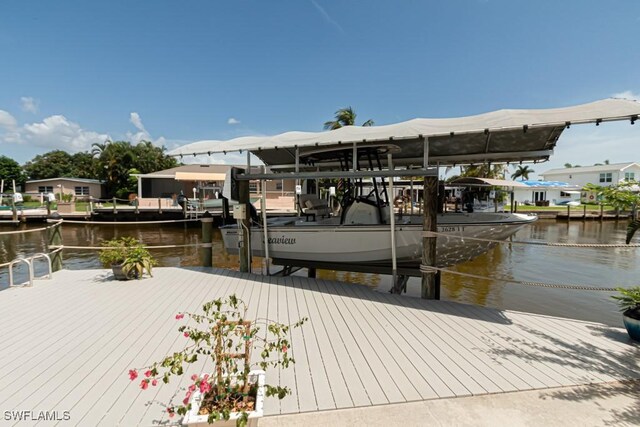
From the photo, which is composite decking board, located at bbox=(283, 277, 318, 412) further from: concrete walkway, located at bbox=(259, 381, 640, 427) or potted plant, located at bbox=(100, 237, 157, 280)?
potted plant, located at bbox=(100, 237, 157, 280)

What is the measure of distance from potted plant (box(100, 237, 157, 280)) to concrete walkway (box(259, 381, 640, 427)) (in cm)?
490

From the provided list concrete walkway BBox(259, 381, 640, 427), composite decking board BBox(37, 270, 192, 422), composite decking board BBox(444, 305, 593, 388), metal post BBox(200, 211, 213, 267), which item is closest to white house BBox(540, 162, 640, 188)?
composite decking board BBox(444, 305, 593, 388)

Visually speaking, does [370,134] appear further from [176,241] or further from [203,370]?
[176,241]

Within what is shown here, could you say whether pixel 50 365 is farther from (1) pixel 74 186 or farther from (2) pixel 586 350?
(1) pixel 74 186

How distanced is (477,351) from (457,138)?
4.01 m

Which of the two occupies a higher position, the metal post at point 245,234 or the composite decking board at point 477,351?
the metal post at point 245,234

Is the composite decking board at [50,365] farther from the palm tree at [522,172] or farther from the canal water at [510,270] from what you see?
the palm tree at [522,172]

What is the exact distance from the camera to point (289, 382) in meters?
2.76

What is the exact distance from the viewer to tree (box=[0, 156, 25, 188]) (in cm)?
4972

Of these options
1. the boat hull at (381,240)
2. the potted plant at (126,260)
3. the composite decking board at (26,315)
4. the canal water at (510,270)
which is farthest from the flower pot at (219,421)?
the canal water at (510,270)

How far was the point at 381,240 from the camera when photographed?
6.17m

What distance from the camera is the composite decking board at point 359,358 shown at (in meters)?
2.60

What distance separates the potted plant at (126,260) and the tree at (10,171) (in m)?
59.5

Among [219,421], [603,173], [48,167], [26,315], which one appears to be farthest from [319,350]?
[48,167]
